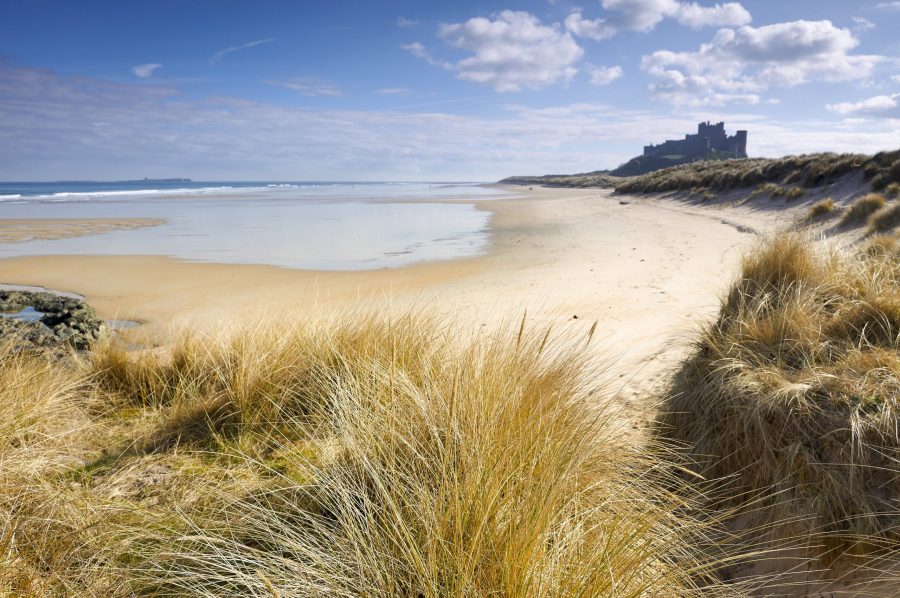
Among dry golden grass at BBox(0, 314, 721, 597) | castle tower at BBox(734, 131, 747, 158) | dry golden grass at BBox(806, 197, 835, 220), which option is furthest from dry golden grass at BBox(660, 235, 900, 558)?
castle tower at BBox(734, 131, 747, 158)

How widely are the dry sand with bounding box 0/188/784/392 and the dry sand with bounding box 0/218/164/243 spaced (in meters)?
6.23

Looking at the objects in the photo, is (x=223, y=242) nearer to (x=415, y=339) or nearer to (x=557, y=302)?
(x=557, y=302)

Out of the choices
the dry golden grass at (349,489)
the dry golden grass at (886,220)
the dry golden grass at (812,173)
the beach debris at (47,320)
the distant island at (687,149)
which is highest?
the distant island at (687,149)

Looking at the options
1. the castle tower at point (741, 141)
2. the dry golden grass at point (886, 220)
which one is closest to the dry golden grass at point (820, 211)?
the dry golden grass at point (886, 220)

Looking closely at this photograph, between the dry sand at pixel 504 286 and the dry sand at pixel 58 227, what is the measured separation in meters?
6.23

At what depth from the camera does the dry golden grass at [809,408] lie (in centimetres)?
256

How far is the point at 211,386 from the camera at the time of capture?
380 cm

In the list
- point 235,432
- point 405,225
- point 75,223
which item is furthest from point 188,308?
point 75,223

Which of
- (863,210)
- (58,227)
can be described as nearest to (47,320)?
(863,210)

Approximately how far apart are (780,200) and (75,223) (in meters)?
31.2

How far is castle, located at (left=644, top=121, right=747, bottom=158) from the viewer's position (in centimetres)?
10556

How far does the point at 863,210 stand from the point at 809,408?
40.6 ft

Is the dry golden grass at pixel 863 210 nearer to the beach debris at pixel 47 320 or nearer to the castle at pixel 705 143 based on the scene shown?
the beach debris at pixel 47 320

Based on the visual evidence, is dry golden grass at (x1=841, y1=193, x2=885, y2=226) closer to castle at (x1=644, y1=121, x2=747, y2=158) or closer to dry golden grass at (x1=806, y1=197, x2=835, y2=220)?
dry golden grass at (x1=806, y1=197, x2=835, y2=220)
